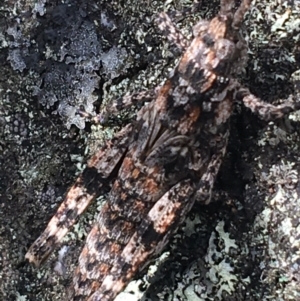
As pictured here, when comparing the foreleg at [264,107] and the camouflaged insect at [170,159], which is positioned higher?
the foreleg at [264,107]

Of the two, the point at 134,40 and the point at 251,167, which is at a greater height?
the point at 134,40

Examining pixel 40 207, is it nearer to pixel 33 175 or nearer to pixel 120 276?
pixel 33 175

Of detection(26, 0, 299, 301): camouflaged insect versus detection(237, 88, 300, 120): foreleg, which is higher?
detection(237, 88, 300, 120): foreleg

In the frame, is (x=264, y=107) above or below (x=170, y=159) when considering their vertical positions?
above

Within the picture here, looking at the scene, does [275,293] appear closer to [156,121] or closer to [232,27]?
[156,121]

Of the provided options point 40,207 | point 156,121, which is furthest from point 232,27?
point 40,207

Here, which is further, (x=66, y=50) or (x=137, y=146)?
(x=66, y=50)

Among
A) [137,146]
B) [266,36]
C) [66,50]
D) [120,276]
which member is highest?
[266,36]
